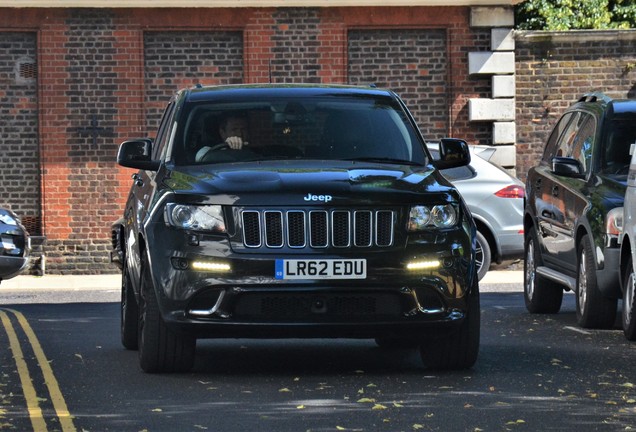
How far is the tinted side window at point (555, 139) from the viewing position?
15.2 meters

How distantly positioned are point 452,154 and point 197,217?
208cm

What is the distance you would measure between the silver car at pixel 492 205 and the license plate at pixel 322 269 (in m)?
9.78

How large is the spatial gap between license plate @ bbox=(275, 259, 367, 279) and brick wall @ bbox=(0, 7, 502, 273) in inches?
585

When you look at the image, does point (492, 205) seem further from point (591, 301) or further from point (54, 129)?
point (54, 129)

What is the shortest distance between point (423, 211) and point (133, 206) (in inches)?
96.3

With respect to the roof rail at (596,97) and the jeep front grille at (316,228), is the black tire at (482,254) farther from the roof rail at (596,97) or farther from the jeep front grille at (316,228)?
the jeep front grille at (316,228)

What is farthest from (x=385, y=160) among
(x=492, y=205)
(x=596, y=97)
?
(x=492, y=205)

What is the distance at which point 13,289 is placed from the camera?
21141mm

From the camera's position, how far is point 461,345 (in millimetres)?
10219

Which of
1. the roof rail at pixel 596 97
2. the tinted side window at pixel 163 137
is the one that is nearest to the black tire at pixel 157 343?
the tinted side window at pixel 163 137

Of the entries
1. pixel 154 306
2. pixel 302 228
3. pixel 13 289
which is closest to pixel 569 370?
pixel 302 228

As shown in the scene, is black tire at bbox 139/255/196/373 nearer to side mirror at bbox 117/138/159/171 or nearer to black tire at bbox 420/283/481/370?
side mirror at bbox 117/138/159/171

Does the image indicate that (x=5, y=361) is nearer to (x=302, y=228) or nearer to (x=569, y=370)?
(x=302, y=228)

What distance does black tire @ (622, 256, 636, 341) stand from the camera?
475 inches
